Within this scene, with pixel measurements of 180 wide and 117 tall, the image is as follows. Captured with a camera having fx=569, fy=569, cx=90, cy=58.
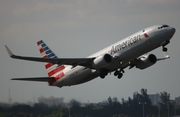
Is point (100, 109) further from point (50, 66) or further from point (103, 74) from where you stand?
point (103, 74)

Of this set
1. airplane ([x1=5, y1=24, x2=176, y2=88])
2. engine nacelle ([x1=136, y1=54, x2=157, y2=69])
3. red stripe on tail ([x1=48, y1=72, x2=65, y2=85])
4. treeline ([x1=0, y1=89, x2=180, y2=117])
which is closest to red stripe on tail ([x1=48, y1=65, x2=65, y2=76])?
airplane ([x1=5, y1=24, x2=176, y2=88])

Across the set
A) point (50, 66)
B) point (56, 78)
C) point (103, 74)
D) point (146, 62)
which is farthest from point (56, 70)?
point (146, 62)

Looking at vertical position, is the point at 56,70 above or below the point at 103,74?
above

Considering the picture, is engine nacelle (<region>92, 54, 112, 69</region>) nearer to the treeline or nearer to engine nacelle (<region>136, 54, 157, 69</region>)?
engine nacelle (<region>136, 54, 157, 69</region>)

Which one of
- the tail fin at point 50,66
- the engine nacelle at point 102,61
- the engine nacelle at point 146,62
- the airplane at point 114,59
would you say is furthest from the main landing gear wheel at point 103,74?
the tail fin at point 50,66

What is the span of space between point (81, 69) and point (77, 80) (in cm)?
147

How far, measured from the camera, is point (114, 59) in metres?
66.9

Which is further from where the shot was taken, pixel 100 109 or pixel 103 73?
pixel 100 109

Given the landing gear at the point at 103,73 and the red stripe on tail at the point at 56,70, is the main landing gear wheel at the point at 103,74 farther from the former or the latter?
the red stripe on tail at the point at 56,70

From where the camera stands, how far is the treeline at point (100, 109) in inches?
3031

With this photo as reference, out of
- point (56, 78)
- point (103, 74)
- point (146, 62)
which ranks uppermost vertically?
point (146, 62)

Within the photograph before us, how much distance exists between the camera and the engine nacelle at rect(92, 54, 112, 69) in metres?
66.9

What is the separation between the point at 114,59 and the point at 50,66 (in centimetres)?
1319

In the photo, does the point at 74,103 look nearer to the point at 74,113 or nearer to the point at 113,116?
the point at 74,113
